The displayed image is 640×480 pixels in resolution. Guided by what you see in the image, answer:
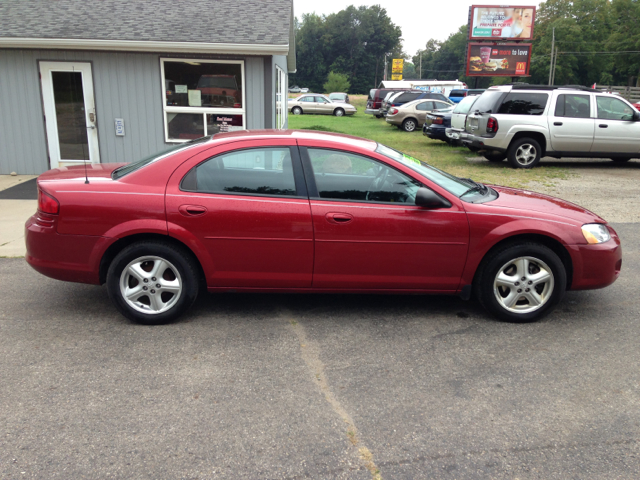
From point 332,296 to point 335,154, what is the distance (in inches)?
55.4

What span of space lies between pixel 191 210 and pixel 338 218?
1131 millimetres

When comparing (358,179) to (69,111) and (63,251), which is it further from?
(69,111)

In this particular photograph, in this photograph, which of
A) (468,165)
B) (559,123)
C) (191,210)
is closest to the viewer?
(191,210)

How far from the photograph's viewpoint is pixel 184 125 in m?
10.9

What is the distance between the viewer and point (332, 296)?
5016 millimetres

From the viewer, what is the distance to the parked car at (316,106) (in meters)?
34.1

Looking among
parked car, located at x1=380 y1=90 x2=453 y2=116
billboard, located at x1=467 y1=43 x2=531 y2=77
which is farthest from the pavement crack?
billboard, located at x1=467 y1=43 x2=531 y2=77

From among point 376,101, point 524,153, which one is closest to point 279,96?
point 524,153

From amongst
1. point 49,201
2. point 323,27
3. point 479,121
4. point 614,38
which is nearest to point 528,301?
point 49,201

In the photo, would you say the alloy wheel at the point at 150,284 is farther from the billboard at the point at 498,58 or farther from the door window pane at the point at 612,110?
the billboard at the point at 498,58

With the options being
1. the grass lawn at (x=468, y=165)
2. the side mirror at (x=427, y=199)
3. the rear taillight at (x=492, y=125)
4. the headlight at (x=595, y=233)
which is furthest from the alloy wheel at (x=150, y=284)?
the rear taillight at (x=492, y=125)

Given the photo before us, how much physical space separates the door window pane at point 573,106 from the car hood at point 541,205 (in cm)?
878

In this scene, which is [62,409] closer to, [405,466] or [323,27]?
[405,466]

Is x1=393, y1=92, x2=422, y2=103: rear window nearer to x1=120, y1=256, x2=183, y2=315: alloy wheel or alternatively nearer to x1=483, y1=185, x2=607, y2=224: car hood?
x1=483, y1=185, x2=607, y2=224: car hood
